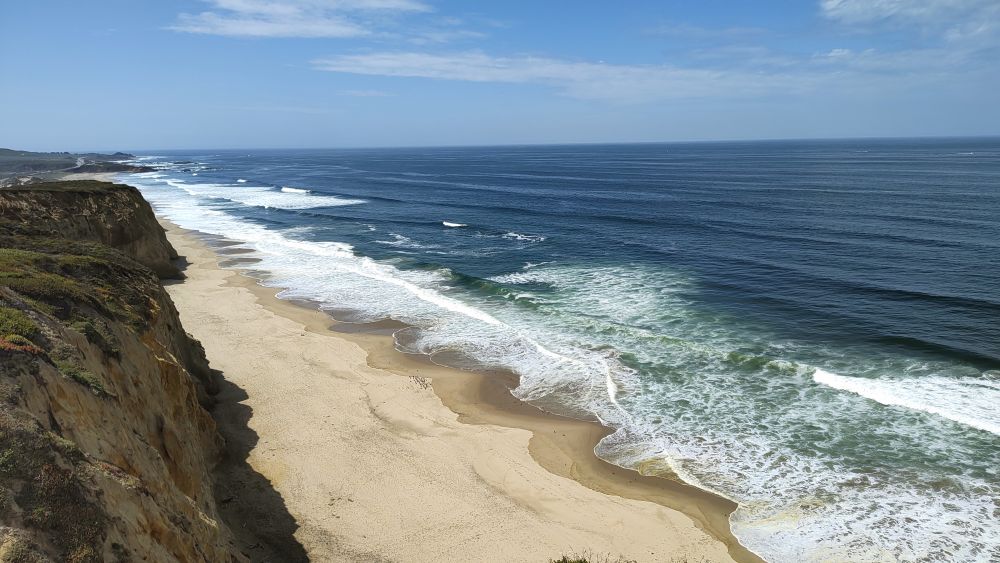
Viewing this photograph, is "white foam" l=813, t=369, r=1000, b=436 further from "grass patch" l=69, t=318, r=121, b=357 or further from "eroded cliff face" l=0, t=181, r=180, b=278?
"eroded cliff face" l=0, t=181, r=180, b=278

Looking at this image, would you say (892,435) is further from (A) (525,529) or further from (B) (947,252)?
(B) (947,252)

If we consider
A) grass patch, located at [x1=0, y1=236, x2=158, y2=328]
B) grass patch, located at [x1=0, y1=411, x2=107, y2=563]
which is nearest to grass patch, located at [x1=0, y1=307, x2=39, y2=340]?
grass patch, located at [x1=0, y1=236, x2=158, y2=328]

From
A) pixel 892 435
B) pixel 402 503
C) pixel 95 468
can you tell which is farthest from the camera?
pixel 892 435

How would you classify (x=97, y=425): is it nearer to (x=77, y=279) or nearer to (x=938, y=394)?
(x=77, y=279)

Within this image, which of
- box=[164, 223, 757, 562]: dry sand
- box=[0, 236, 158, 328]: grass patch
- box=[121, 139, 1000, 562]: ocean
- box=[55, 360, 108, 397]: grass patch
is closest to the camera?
box=[55, 360, 108, 397]: grass patch

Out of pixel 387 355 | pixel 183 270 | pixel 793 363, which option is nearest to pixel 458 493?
pixel 387 355

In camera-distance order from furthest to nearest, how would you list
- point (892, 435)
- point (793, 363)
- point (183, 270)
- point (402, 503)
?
point (183, 270)
point (793, 363)
point (892, 435)
point (402, 503)

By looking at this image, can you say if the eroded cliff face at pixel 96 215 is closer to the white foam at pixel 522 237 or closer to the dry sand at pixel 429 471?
the dry sand at pixel 429 471

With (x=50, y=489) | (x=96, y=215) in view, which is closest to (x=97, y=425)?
(x=50, y=489)
